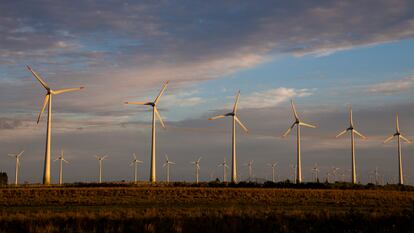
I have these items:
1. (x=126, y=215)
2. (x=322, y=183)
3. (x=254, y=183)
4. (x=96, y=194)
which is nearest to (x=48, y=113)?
(x=96, y=194)

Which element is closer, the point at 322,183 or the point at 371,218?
the point at 371,218

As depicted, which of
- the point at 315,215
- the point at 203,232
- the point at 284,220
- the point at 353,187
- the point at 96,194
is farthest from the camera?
the point at 353,187

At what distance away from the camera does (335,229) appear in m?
31.3

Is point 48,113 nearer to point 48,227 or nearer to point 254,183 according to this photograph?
point 254,183

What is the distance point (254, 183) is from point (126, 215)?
70.3 meters

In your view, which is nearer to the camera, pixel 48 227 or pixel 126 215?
pixel 48 227

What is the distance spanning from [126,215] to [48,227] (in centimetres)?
607

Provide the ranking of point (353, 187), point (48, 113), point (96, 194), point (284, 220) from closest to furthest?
1. point (284, 220)
2. point (96, 194)
3. point (48, 113)
4. point (353, 187)

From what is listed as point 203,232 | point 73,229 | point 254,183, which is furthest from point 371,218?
point 254,183

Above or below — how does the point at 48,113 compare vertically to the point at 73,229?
above

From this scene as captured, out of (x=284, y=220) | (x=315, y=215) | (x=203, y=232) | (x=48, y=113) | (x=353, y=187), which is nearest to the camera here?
(x=203, y=232)

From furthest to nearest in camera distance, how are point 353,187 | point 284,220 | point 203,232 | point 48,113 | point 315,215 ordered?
point 353,187
point 48,113
point 315,215
point 284,220
point 203,232

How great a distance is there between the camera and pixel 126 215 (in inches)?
1410

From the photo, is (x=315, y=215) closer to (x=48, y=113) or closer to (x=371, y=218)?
(x=371, y=218)
